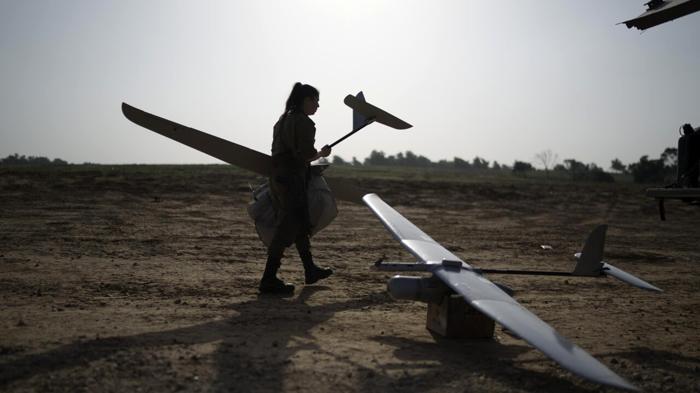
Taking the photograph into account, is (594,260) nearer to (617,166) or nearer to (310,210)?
(310,210)

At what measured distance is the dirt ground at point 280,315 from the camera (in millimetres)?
3924

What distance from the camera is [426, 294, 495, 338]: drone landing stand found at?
16.2ft

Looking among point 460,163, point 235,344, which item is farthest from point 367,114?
point 460,163

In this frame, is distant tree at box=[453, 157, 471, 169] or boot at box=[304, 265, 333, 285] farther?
distant tree at box=[453, 157, 471, 169]

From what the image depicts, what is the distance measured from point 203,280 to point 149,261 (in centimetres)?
147

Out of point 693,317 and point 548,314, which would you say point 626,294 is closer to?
point 693,317

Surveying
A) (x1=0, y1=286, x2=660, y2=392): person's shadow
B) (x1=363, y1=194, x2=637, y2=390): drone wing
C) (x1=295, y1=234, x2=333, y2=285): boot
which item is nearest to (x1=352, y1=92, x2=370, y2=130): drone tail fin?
(x1=295, y1=234, x2=333, y2=285): boot

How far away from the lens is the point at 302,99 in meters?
6.38

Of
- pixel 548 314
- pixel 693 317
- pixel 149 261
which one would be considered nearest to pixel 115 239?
pixel 149 261

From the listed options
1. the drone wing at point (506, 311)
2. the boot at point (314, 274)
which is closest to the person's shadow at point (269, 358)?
the drone wing at point (506, 311)

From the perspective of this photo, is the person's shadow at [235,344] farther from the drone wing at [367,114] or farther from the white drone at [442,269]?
the drone wing at [367,114]

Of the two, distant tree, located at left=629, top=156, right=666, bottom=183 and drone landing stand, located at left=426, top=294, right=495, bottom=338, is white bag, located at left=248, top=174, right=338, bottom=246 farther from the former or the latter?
distant tree, located at left=629, top=156, right=666, bottom=183

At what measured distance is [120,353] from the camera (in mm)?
4148

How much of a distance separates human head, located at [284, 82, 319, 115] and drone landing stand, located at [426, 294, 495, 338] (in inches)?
104
